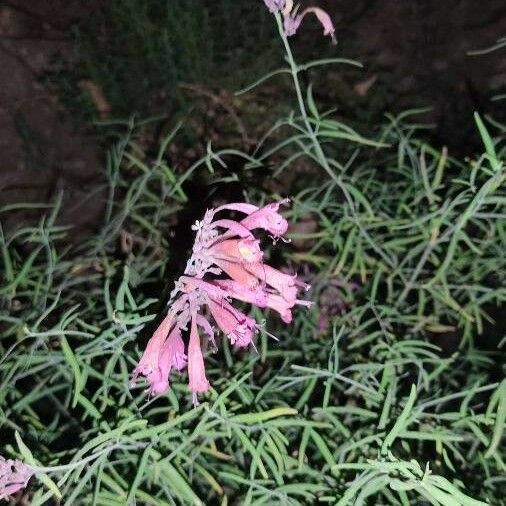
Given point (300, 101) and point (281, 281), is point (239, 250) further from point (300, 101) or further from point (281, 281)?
point (300, 101)

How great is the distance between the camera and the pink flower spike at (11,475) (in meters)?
0.47

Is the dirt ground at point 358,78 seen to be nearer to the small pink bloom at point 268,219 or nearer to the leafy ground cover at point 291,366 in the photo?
the leafy ground cover at point 291,366

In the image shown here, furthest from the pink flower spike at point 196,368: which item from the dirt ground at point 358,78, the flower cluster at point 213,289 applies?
the dirt ground at point 358,78

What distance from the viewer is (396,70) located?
1.23m

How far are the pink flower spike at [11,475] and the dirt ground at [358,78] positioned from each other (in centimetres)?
71

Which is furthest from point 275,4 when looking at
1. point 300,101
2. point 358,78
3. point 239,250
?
point 358,78

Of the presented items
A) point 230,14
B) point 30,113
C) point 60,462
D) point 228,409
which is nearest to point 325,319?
point 228,409

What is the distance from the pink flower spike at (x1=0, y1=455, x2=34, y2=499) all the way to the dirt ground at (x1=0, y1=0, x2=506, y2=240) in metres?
0.71

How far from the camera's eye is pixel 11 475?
48cm

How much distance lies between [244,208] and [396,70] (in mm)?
786

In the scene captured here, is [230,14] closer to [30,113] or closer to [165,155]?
[165,155]

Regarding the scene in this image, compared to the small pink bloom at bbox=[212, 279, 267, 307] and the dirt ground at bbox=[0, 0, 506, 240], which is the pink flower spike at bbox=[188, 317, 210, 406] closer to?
the small pink bloom at bbox=[212, 279, 267, 307]

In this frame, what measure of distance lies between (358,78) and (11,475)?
94 centimetres

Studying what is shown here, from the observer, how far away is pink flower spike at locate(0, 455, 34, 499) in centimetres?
47
